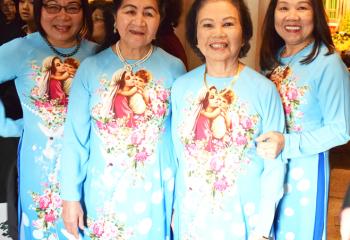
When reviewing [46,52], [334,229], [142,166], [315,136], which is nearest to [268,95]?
[315,136]

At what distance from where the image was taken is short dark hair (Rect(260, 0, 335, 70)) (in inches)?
66.1

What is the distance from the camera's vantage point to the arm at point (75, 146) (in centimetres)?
157

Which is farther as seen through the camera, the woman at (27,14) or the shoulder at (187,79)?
the woman at (27,14)

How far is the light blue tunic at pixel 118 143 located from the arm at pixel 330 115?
472mm

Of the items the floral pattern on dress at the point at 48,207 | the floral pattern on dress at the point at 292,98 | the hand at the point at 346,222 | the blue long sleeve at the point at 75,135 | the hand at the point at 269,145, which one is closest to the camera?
the hand at the point at 346,222

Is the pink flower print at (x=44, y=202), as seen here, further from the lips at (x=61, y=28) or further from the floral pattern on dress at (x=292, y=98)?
the floral pattern on dress at (x=292, y=98)

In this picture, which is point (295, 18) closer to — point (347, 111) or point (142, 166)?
point (347, 111)

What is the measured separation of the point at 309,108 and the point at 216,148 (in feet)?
1.33

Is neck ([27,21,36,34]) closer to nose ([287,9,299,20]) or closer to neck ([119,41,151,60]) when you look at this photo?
neck ([119,41,151,60])

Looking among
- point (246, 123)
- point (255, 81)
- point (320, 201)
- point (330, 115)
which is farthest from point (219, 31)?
point (320, 201)

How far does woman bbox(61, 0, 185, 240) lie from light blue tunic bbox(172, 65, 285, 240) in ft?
0.32

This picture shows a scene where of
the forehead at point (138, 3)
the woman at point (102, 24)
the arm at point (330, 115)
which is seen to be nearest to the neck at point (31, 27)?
the woman at point (102, 24)

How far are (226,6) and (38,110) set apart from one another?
30.8 inches

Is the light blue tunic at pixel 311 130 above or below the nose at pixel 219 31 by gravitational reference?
below
